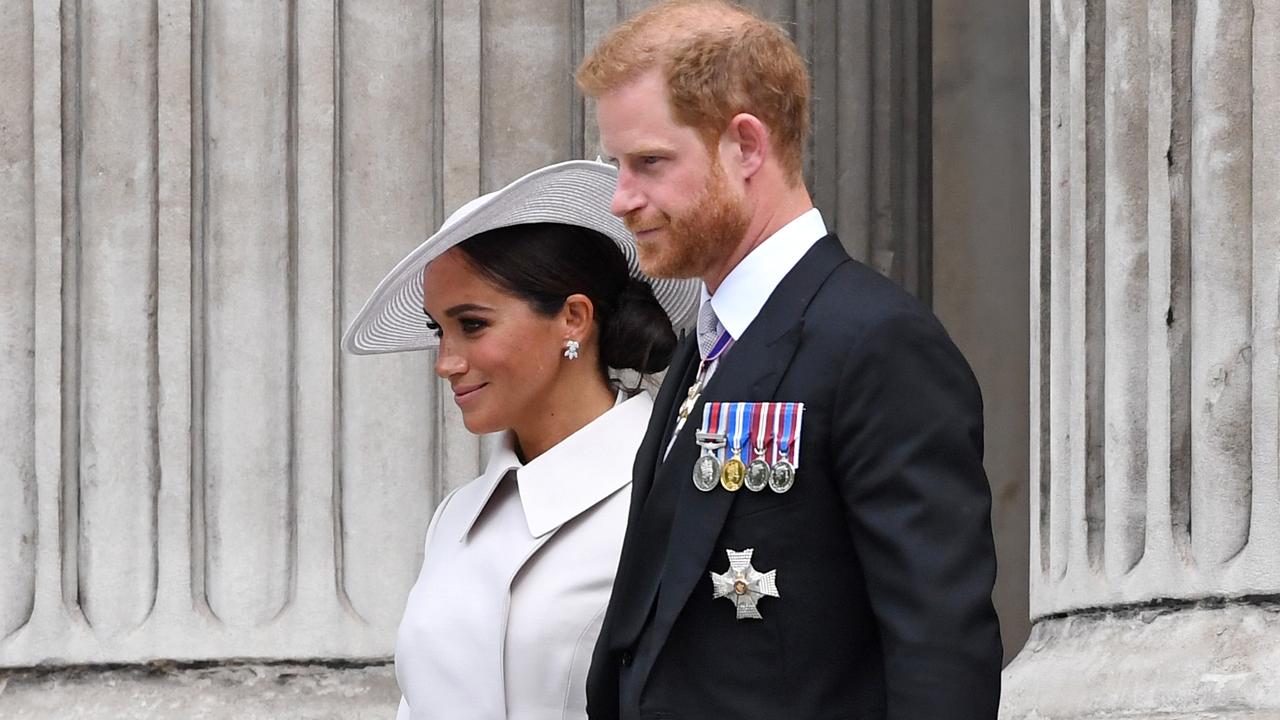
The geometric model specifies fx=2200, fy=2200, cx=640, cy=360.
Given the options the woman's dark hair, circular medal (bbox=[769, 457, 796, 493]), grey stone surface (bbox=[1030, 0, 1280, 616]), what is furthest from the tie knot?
grey stone surface (bbox=[1030, 0, 1280, 616])

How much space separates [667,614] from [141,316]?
2.47 meters

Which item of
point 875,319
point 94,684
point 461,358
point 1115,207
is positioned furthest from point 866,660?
point 94,684

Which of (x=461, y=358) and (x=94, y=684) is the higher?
(x=461, y=358)

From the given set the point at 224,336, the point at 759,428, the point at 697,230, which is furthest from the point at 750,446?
the point at 224,336

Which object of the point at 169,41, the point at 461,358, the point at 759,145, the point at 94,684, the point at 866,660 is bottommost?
the point at 94,684

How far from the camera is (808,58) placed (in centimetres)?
491

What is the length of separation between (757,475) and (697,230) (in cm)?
28

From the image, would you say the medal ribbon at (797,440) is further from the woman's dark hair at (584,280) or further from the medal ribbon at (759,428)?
the woman's dark hair at (584,280)

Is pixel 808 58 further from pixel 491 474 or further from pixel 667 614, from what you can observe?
pixel 667 614

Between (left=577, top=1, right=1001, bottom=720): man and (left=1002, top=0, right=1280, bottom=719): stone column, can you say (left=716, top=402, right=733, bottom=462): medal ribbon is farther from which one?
(left=1002, top=0, right=1280, bottom=719): stone column

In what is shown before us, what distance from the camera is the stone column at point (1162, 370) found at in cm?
351

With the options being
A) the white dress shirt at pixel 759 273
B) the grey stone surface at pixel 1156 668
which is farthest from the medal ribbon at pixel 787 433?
the grey stone surface at pixel 1156 668

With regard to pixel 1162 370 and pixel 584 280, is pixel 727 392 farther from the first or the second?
pixel 1162 370

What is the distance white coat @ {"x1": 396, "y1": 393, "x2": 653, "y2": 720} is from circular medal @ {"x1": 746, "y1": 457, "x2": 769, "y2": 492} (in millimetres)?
792
